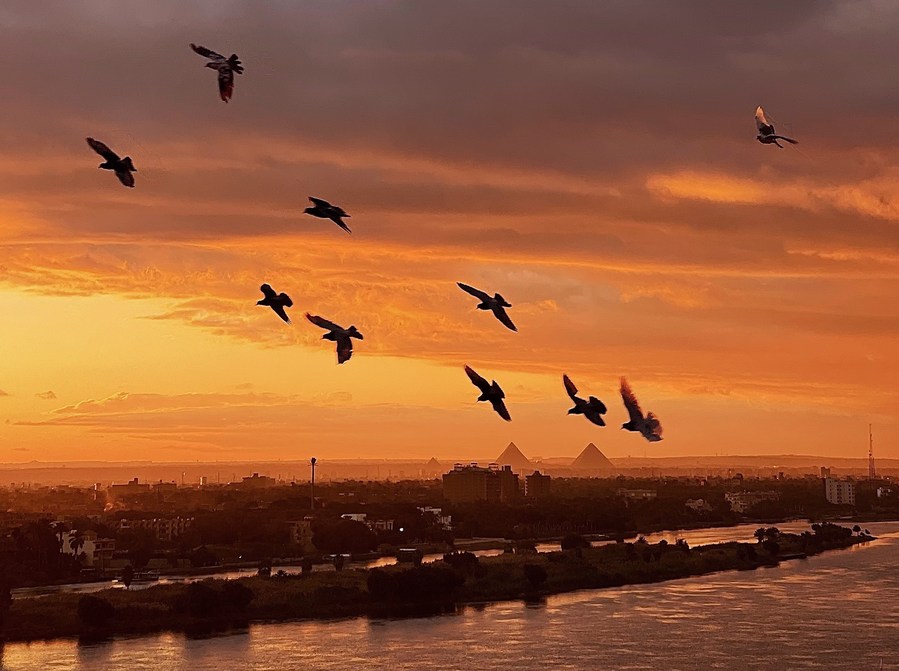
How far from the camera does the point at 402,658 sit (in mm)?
44594

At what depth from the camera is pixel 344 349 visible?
1831 centimetres

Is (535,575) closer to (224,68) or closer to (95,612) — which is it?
(95,612)

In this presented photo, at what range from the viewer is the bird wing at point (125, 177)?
54.6 feet

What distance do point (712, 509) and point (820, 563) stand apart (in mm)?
73290

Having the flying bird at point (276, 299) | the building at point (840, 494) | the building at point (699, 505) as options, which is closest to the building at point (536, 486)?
the building at point (699, 505)

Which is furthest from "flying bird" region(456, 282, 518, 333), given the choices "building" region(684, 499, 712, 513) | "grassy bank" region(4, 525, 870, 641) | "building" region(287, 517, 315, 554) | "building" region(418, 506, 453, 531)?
"building" region(684, 499, 712, 513)

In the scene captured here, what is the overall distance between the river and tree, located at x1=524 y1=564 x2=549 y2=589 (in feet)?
9.54

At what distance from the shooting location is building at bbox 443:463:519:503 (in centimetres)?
16688

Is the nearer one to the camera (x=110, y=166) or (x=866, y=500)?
(x=110, y=166)

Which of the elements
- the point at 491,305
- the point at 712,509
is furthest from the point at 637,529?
the point at 491,305

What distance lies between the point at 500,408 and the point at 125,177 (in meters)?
5.91

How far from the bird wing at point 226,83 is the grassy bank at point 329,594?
129 feet

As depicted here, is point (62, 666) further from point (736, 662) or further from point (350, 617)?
point (736, 662)

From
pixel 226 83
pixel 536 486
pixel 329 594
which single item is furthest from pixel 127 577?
pixel 536 486
